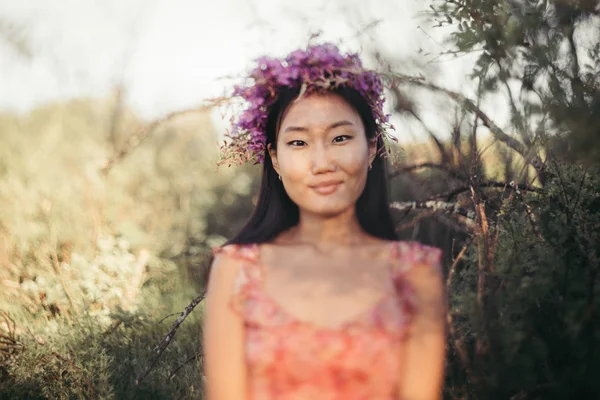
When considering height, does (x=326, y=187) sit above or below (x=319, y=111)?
below

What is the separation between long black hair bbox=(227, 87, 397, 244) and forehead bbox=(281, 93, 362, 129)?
0.10 ft

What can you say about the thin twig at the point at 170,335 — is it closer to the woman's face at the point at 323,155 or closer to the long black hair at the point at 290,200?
the long black hair at the point at 290,200

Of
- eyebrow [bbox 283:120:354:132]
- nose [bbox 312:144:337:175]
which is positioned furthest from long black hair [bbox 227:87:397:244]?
nose [bbox 312:144:337:175]

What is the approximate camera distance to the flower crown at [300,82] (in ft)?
A: 6.79

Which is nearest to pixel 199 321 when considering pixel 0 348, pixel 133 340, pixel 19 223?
pixel 133 340

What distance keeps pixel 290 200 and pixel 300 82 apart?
458 mm

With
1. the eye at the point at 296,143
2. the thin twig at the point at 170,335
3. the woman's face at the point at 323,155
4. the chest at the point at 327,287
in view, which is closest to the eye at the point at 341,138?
the woman's face at the point at 323,155

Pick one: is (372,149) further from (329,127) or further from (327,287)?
(327,287)

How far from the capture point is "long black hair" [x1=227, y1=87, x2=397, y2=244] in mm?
2115

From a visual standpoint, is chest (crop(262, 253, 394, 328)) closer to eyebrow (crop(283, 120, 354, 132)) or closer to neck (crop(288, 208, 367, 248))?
neck (crop(288, 208, 367, 248))

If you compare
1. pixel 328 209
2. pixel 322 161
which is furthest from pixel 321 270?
pixel 322 161

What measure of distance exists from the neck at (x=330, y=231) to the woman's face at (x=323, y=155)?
0.03m

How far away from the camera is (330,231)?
2047 millimetres

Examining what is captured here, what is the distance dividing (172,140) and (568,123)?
819 centimetres
